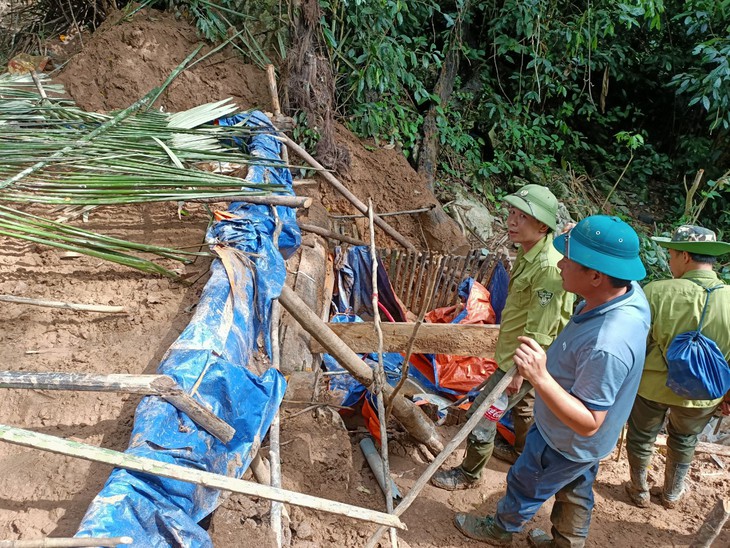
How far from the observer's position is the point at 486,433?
274 centimetres

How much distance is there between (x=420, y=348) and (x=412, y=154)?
13.7ft

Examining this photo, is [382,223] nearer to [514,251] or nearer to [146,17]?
[514,251]

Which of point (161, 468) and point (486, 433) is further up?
point (161, 468)

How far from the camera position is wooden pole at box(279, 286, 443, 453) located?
2725 millimetres

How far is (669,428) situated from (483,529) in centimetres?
120

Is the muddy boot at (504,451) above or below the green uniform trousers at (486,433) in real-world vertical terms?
below

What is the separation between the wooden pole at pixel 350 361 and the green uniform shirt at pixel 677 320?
1176mm

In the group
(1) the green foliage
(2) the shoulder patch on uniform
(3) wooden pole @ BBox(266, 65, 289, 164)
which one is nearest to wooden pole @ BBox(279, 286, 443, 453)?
(2) the shoulder patch on uniform

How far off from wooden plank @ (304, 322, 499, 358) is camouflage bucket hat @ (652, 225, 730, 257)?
1105mm

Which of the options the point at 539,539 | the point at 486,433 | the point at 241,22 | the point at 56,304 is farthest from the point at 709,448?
the point at 241,22

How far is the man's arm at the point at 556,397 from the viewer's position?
5.52 feet

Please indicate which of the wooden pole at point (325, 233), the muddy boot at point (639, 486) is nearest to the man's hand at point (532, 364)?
the muddy boot at point (639, 486)

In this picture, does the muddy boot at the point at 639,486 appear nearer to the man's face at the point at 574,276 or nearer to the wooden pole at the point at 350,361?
the wooden pole at the point at 350,361

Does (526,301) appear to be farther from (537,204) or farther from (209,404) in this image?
(209,404)
